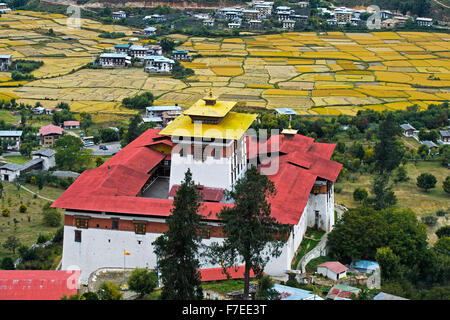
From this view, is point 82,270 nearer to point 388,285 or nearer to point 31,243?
point 31,243

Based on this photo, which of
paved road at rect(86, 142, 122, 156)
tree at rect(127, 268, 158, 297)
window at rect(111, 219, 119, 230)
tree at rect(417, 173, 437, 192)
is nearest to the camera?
tree at rect(127, 268, 158, 297)

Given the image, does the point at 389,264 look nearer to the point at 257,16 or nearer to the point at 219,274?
the point at 219,274

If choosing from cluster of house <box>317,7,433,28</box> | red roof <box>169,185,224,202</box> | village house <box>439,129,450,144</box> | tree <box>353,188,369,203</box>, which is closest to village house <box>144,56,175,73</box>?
village house <box>439,129,450,144</box>

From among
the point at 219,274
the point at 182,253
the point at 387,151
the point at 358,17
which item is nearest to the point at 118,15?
the point at 358,17

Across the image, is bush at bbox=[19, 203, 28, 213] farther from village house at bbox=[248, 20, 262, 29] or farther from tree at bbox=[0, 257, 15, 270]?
village house at bbox=[248, 20, 262, 29]

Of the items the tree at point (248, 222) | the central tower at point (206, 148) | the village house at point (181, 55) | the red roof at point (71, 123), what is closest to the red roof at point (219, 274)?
the tree at point (248, 222)

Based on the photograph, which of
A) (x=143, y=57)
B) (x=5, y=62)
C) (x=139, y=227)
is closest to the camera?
(x=139, y=227)

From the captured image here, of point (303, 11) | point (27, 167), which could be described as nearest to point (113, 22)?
point (303, 11)
